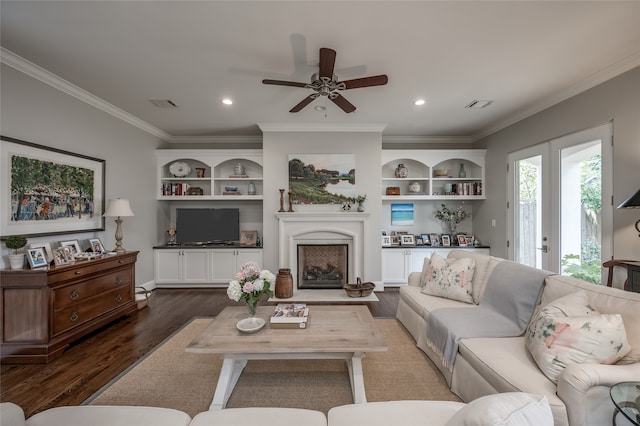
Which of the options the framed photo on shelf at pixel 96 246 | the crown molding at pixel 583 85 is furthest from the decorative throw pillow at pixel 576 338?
the framed photo on shelf at pixel 96 246

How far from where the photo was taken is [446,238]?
16.4 feet

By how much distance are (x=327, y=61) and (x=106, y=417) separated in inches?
94.4

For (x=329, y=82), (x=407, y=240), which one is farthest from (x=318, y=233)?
(x=329, y=82)

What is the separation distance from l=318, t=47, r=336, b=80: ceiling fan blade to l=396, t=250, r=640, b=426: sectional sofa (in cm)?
217

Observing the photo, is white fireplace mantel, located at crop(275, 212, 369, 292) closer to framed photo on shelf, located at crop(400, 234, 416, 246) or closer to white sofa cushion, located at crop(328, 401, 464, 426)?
framed photo on shelf, located at crop(400, 234, 416, 246)

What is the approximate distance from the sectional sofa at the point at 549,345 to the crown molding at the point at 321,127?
282 centimetres

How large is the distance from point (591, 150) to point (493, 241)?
1980mm

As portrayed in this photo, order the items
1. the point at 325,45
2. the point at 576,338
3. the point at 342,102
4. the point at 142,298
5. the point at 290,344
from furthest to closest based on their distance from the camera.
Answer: the point at 142,298
the point at 342,102
the point at 325,45
the point at 290,344
the point at 576,338

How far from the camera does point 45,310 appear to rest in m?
2.34

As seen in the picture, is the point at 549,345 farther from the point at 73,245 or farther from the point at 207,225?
the point at 207,225

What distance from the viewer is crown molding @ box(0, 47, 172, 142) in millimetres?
2471

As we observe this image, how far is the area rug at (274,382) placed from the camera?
6.11 feet

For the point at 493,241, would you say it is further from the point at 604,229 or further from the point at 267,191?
the point at 267,191

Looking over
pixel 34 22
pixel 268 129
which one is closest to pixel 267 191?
pixel 268 129
